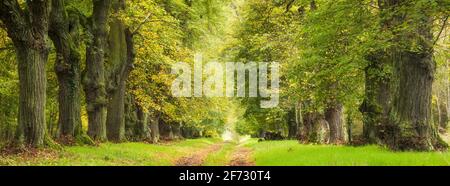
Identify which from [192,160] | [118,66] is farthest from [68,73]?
[192,160]

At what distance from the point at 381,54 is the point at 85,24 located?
1391 centimetres

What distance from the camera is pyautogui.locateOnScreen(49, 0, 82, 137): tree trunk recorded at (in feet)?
68.4

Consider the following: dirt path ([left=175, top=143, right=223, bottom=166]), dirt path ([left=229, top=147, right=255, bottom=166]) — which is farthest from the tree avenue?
dirt path ([left=175, top=143, right=223, bottom=166])

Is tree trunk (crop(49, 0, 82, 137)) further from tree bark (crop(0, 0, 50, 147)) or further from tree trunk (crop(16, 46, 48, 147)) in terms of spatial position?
tree trunk (crop(16, 46, 48, 147))

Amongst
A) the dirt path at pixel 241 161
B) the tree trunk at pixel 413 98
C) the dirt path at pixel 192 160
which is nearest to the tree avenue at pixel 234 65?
the tree trunk at pixel 413 98

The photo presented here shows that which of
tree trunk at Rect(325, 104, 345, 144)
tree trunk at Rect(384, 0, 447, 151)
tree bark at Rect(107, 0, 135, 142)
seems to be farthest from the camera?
tree trunk at Rect(325, 104, 345, 144)

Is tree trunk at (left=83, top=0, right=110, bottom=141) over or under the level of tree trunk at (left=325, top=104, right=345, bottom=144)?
over

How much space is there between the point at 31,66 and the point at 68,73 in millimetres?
4661

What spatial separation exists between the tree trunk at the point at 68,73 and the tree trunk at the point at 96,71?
1.91m

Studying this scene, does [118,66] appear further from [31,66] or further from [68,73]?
[31,66]

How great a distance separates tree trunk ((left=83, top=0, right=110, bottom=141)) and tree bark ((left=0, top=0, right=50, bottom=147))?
6666 mm

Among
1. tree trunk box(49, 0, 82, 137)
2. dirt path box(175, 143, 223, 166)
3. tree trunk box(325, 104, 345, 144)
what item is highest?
tree trunk box(49, 0, 82, 137)
